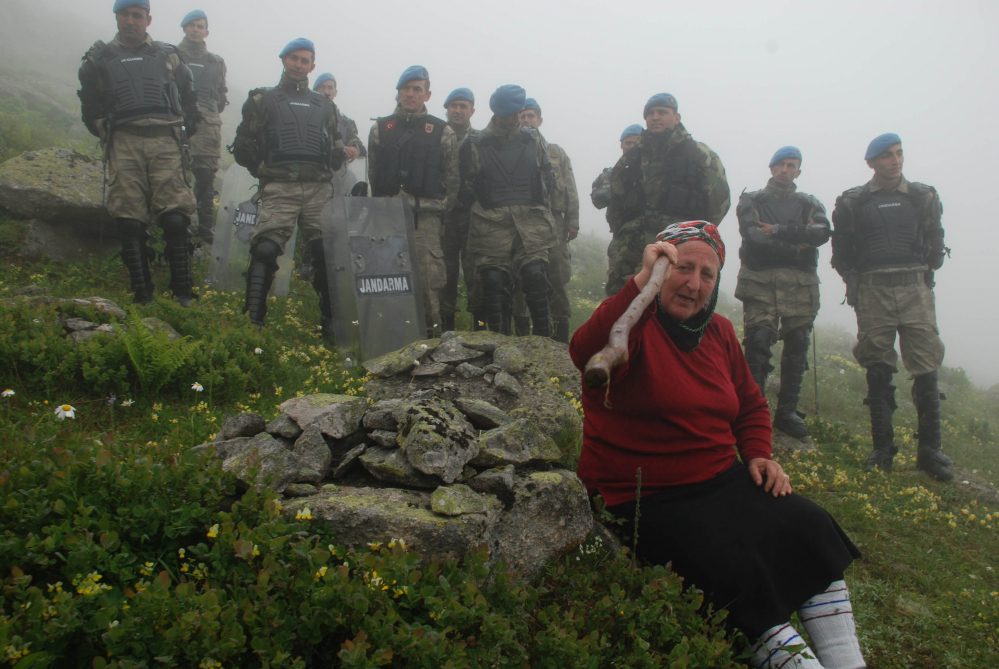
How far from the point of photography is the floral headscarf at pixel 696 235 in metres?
3.02

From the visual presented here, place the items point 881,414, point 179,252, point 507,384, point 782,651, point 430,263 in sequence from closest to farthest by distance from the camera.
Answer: point 782,651, point 507,384, point 179,252, point 881,414, point 430,263

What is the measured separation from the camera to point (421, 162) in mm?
7000

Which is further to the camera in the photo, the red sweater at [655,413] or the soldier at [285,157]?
the soldier at [285,157]

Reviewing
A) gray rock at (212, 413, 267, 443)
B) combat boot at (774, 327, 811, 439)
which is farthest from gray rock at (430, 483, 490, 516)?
combat boot at (774, 327, 811, 439)

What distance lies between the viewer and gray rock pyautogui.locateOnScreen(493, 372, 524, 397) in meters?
4.53

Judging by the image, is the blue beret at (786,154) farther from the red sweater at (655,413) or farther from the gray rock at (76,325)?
the gray rock at (76,325)

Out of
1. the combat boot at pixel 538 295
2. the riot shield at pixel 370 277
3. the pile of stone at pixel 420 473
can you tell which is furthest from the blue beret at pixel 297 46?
the pile of stone at pixel 420 473

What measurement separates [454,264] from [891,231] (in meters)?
4.90

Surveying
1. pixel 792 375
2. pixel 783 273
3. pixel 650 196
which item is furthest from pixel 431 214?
pixel 792 375

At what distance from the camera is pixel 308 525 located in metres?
2.44

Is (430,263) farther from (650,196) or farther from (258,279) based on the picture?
(650,196)

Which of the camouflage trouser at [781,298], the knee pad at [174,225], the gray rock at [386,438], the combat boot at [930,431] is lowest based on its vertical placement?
the combat boot at [930,431]

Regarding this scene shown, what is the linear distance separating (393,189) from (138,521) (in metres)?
5.34

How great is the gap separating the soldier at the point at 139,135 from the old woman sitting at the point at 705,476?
5.20 metres
